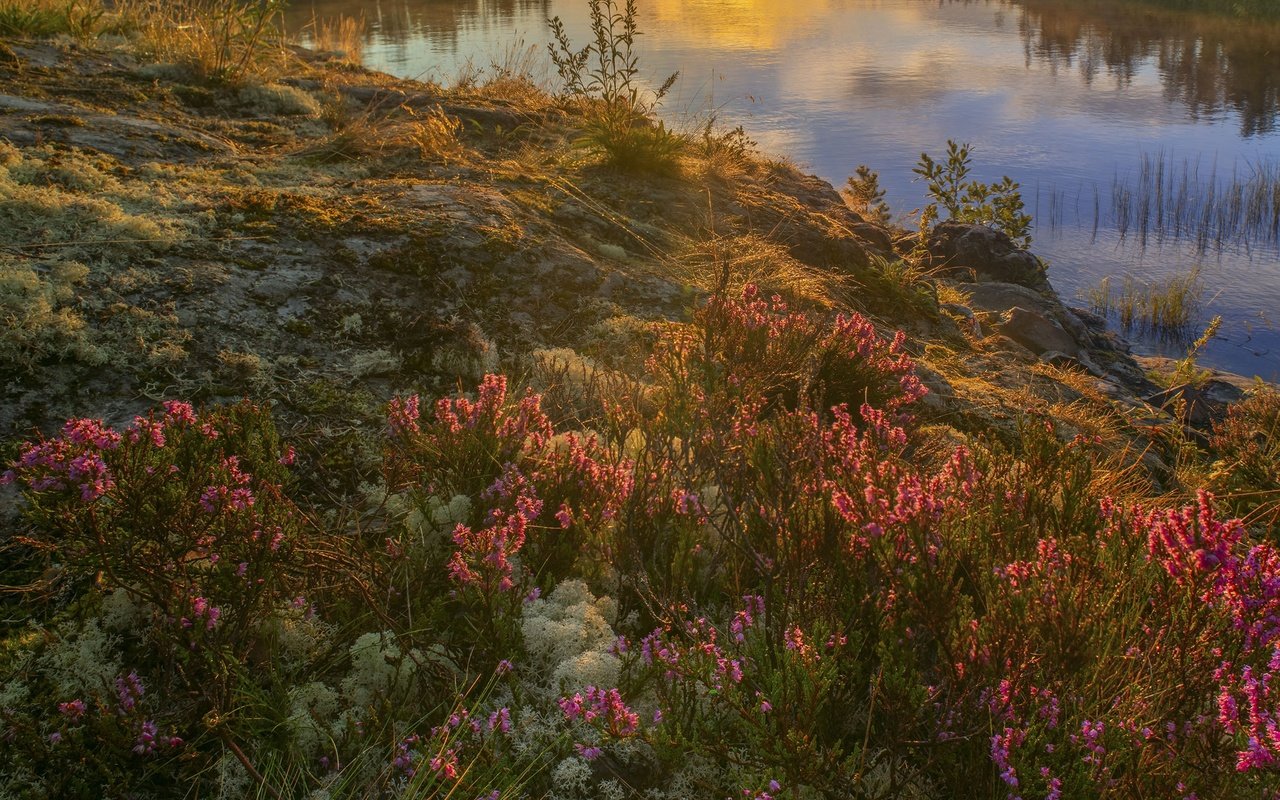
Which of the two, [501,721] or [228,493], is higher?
[228,493]

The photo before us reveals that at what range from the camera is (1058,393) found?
6.18 meters

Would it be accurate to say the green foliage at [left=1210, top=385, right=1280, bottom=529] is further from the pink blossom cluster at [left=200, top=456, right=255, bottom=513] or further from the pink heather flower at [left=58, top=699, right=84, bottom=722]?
the pink heather flower at [left=58, top=699, right=84, bottom=722]

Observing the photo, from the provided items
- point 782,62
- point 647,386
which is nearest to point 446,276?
point 647,386

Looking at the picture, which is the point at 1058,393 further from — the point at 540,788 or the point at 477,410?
the point at 540,788

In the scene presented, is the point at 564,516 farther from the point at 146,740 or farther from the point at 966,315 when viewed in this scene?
the point at 966,315

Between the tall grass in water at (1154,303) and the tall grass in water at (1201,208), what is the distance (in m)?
2.08

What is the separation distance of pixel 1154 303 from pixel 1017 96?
11.7 m

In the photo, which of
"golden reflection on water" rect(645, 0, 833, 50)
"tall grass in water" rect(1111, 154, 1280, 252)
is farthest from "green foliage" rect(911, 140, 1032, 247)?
"golden reflection on water" rect(645, 0, 833, 50)

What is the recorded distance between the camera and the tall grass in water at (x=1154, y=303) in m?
12.6

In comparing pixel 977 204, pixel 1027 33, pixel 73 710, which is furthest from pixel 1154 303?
pixel 1027 33

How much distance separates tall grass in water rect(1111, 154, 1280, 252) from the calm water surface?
0.12 m

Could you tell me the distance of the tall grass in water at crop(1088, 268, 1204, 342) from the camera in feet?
41.3

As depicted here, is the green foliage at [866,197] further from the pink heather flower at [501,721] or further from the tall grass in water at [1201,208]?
the pink heather flower at [501,721]

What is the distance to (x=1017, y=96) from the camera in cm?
2194
